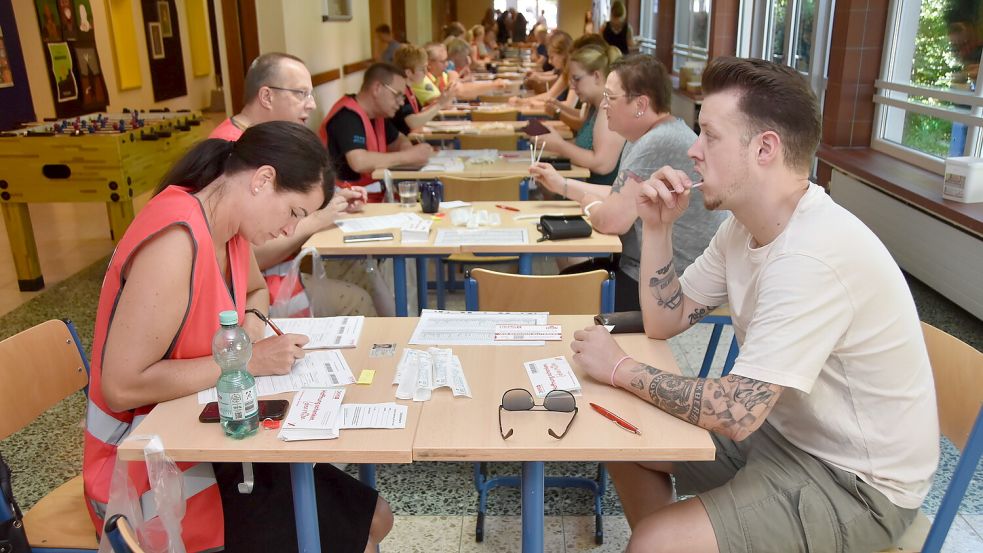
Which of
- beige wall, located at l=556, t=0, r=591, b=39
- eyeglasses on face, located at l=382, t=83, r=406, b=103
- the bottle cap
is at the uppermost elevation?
beige wall, located at l=556, t=0, r=591, b=39

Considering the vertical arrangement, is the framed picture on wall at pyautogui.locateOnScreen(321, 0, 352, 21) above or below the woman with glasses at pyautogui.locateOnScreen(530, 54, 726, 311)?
above

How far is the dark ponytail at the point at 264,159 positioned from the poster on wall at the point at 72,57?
685 cm

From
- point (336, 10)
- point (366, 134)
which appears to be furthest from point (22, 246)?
point (336, 10)

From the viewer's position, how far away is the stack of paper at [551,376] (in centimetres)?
152

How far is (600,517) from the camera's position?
2150mm

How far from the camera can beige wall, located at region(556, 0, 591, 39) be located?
66.8ft

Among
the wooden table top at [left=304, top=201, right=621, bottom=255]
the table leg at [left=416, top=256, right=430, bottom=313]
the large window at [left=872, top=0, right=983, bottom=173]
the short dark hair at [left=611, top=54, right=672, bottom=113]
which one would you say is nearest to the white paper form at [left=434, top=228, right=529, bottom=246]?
the wooden table top at [left=304, top=201, right=621, bottom=255]

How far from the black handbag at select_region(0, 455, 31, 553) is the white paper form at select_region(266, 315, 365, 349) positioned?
0.62 m

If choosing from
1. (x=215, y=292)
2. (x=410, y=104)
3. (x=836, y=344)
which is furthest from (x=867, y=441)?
(x=410, y=104)

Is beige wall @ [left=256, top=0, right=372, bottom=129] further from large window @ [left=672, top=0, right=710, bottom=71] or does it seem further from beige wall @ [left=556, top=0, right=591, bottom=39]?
beige wall @ [left=556, top=0, right=591, bottom=39]

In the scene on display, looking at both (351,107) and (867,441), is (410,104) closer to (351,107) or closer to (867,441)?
(351,107)

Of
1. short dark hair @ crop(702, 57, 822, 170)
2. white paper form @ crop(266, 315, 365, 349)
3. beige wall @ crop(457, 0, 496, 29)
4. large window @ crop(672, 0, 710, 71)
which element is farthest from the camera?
beige wall @ crop(457, 0, 496, 29)

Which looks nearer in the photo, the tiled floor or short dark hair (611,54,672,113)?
the tiled floor

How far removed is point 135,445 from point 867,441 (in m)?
1.33
